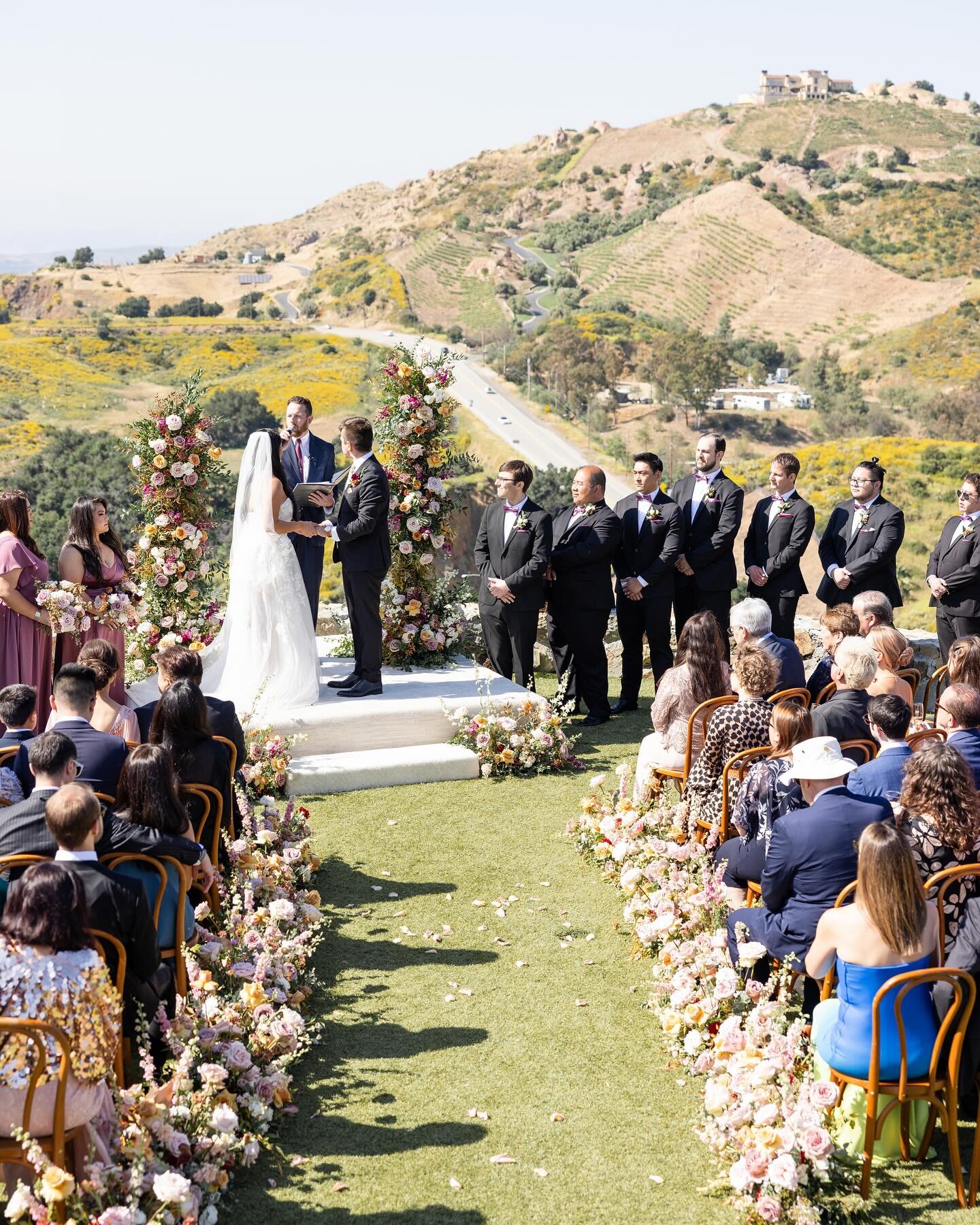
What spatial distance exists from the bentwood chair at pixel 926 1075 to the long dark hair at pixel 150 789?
2415mm

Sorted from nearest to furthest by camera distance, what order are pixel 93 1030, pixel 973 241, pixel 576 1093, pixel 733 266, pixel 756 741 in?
pixel 93 1030
pixel 576 1093
pixel 756 741
pixel 973 241
pixel 733 266

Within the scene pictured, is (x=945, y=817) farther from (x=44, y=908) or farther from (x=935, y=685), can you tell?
(x=935, y=685)

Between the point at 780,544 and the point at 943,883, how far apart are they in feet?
18.4

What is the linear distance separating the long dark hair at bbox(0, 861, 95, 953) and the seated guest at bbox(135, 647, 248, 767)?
6.01 ft

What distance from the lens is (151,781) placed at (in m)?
4.23

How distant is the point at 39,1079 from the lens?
3.15 m

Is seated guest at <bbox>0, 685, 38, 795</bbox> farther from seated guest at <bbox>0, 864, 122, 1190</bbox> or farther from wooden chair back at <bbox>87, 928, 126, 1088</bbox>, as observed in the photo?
seated guest at <bbox>0, 864, 122, 1190</bbox>

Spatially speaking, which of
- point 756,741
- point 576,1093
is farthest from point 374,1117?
point 756,741

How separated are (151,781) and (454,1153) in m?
1.63

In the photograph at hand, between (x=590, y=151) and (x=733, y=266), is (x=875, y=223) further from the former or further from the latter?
(x=590, y=151)

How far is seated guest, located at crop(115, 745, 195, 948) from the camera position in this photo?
13.9 ft

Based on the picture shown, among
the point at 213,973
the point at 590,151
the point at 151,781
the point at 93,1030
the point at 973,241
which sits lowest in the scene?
the point at 213,973

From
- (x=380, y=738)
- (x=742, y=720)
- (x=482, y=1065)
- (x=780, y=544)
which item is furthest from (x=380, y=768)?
(x=780, y=544)

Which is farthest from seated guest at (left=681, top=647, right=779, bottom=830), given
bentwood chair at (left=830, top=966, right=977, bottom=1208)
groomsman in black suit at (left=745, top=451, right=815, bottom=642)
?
groomsman in black suit at (left=745, top=451, right=815, bottom=642)
